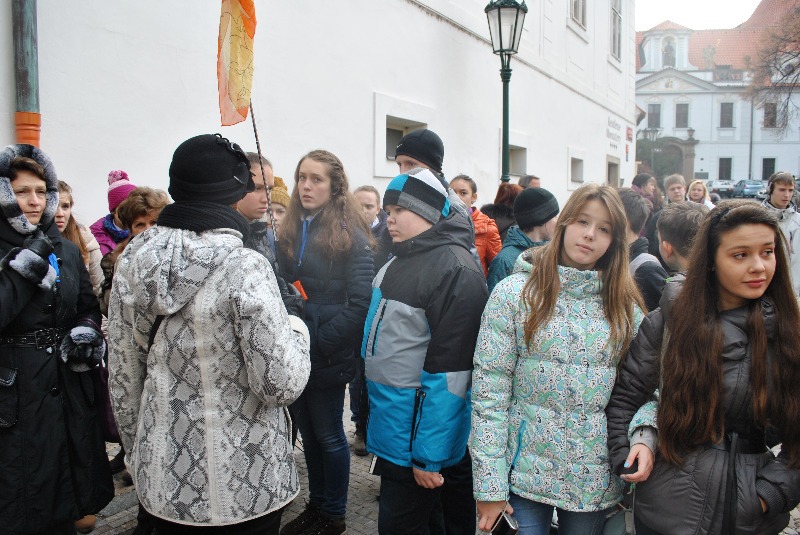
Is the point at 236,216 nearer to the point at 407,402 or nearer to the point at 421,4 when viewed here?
the point at 407,402

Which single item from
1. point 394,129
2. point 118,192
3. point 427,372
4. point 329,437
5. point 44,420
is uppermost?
point 394,129

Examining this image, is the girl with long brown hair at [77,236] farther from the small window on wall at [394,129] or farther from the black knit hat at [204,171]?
the small window on wall at [394,129]

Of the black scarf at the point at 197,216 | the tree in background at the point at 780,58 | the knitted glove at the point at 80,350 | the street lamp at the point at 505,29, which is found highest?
the tree in background at the point at 780,58

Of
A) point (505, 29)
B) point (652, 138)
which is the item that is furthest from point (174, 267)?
point (652, 138)

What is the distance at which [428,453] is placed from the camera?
2.21 m

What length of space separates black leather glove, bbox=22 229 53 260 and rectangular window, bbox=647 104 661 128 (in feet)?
206

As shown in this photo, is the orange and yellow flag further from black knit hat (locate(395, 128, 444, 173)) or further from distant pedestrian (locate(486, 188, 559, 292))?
distant pedestrian (locate(486, 188, 559, 292))

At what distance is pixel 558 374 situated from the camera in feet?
6.70

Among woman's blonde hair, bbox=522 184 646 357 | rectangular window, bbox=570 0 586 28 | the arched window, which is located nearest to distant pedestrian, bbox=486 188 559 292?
woman's blonde hair, bbox=522 184 646 357

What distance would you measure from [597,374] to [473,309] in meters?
0.50

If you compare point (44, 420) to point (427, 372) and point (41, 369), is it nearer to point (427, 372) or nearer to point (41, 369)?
point (41, 369)

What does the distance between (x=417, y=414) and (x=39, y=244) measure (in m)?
1.63

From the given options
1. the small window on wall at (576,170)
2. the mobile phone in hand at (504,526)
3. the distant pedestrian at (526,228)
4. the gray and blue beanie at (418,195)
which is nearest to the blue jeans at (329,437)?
the gray and blue beanie at (418,195)

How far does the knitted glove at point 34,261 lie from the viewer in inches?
90.7
